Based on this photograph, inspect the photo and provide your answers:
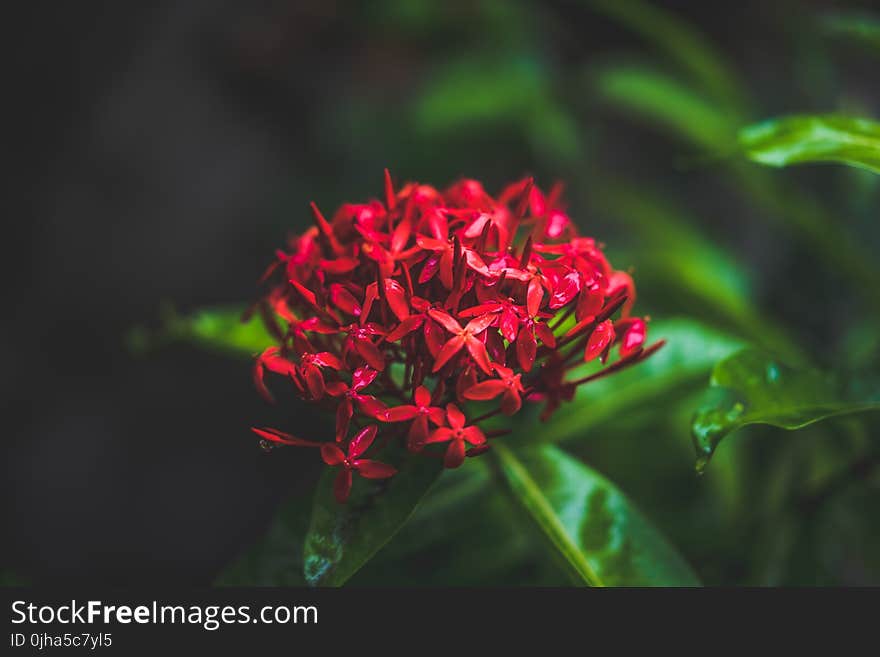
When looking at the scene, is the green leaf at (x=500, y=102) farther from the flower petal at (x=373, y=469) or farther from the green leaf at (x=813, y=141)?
the flower petal at (x=373, y=469)

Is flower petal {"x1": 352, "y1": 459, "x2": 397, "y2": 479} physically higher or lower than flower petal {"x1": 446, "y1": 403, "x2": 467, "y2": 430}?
lower

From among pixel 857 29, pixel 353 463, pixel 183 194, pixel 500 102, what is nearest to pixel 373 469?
pixel 353 463

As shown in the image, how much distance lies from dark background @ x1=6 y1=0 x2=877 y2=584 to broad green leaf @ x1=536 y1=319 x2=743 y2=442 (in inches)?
48.0

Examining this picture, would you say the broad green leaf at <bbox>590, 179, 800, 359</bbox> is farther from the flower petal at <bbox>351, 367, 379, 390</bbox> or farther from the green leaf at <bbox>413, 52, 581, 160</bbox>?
the flower petal at <bbox>351, 367, 379, 390</bbox>

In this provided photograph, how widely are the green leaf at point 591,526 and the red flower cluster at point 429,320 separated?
0.13 meters

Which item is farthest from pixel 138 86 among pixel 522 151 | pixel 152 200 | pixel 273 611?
pixel 273 611

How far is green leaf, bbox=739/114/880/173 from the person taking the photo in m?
0.83

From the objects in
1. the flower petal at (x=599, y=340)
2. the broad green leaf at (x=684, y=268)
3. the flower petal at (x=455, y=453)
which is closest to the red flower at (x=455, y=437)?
the flower petal at (x=455, y=453)

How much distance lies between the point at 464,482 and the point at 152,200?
85.5 inches

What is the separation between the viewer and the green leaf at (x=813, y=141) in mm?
829

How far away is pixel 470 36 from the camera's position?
2.54m

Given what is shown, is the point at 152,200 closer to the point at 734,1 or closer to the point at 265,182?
the point at 265,182

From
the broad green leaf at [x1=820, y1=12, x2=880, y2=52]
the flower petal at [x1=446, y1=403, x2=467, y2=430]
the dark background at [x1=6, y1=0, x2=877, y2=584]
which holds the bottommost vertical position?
the dark background at [x1=6, y1=0, x2=877, y2=584]

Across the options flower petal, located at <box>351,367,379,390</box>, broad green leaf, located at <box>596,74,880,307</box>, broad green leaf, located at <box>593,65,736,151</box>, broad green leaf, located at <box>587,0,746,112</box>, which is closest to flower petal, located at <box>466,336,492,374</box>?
flower petal, located at <box>351,367,379,390</box>
